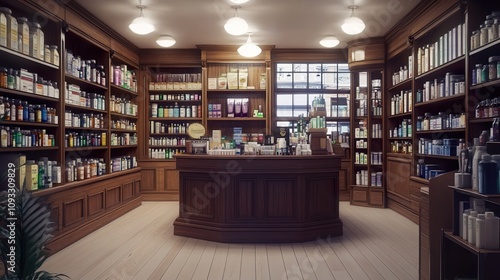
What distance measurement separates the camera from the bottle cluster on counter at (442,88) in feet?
16.2

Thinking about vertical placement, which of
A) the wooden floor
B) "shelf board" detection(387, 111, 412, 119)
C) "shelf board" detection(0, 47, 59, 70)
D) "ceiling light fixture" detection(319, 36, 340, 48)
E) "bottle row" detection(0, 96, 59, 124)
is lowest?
the wooden floor

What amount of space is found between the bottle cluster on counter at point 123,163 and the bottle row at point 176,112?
3.79 feet

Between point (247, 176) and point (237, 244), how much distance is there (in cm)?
91

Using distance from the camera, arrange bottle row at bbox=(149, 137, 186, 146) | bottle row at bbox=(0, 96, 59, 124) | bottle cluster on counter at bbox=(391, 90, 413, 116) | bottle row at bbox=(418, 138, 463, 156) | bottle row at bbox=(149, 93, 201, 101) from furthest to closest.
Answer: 1. bottle row at bbox=(149, 137, 186, 146)
2. bottle row at bbox=(149, 93, 201, 101)
3. bottle cluster on counter at bbox=(391, 90, 413, 116)
4. bottle row at bbox=(418, 138, 463, 156)
5. bottle row at bbox=(0, 96, 59, 124)

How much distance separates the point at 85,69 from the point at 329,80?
523 cm

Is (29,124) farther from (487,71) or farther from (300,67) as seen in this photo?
→ (300,67)

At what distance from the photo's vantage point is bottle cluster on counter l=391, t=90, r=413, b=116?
6577mm

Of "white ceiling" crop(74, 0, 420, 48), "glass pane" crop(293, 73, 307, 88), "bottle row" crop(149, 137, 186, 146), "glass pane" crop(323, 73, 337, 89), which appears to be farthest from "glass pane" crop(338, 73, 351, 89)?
"bottle row" crop(149, 137, 186, 146)

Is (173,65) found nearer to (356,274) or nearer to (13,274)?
(356,274)

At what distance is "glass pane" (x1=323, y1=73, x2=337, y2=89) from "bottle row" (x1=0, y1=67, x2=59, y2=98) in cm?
569

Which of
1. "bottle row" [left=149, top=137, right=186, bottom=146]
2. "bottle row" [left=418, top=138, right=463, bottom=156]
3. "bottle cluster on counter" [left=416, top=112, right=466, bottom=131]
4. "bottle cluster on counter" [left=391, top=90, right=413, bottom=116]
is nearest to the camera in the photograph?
"bottle cluster on counter" [left=416, top=112, right=466, bottom=131]

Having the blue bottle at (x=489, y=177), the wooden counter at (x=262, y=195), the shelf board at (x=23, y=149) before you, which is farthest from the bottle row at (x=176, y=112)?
the blue bottle at (x=489, y=177)

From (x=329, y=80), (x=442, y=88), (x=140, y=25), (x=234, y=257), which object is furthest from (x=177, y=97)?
(x=442, y=88)

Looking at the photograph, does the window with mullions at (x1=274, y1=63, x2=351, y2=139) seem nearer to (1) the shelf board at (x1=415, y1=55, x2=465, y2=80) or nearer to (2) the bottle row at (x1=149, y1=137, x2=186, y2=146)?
(2) the bottle row at (x1=149, y1=137, x2=186, y2=146)
